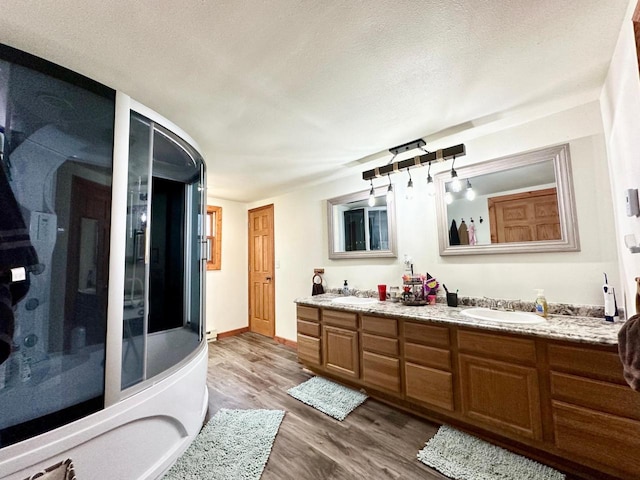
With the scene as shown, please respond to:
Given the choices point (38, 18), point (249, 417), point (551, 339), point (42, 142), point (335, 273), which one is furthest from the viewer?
point (335, 273)

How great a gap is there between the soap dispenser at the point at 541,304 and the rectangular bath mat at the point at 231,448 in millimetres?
2144

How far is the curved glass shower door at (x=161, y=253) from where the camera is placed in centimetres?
153

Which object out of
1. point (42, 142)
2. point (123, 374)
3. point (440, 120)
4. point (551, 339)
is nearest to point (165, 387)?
point (123, 374)

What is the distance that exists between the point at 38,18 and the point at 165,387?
1963mm

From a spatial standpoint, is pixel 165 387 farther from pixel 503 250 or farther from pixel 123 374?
pixel 503 250

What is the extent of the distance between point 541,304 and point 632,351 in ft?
3.47

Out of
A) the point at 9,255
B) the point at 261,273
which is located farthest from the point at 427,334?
the point at 261,273

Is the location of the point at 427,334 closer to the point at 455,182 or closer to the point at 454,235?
the point at 454,235

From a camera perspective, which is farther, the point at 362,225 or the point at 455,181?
the point at 362,225

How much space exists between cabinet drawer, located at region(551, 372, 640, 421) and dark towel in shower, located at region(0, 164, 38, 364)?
108 inches

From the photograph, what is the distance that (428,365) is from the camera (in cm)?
197

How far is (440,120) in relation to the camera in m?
2.05

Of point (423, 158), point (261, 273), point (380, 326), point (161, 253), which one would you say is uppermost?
point (423, 158)

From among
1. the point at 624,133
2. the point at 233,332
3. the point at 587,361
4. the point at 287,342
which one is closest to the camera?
the point at 624,133
